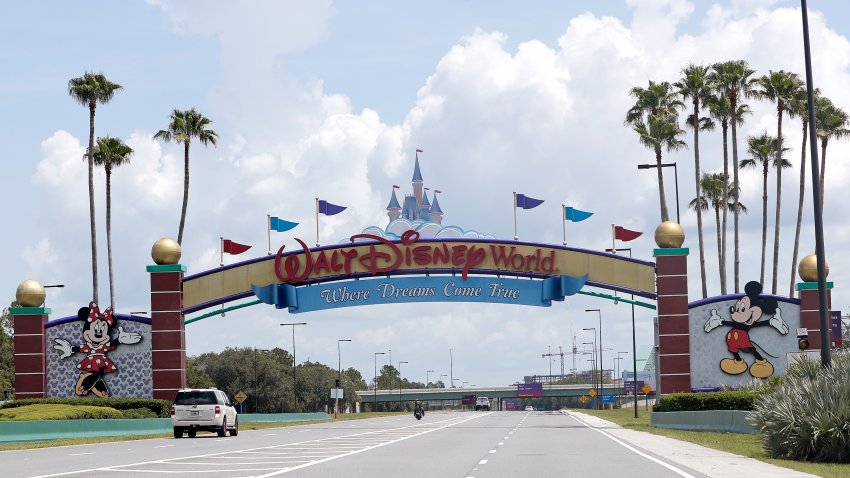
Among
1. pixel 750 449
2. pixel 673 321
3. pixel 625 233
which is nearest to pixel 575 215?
pixel 625 233

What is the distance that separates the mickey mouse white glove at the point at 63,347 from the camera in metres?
58.5

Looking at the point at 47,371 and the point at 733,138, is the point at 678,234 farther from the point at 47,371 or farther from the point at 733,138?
the point at 47,371

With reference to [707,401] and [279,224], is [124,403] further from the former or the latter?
[707,401]

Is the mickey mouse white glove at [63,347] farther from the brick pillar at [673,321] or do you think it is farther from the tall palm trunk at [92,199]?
the brick pillar at [673,321]

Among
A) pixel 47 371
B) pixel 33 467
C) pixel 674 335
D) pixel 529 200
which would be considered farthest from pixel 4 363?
pixel 33 467

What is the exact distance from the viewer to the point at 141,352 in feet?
190

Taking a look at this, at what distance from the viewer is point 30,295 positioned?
193 ft

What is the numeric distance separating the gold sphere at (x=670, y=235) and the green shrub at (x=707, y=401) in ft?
23.5

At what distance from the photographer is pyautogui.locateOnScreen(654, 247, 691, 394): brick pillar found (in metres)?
55.0

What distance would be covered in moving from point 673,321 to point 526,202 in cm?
1161

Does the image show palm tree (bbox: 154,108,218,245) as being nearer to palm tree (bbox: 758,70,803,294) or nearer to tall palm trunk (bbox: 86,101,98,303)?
tall palm trunk (bbox: 86,101,98,303)

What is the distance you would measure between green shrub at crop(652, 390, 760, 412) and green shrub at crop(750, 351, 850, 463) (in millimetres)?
14096

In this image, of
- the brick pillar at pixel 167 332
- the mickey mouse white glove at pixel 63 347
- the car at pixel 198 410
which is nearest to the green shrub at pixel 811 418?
the car at pixel 198 410

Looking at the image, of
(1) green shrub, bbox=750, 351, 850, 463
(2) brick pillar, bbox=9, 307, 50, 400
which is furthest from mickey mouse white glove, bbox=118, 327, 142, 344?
(1) green shrub, bbox=750, 351, 850, 463
